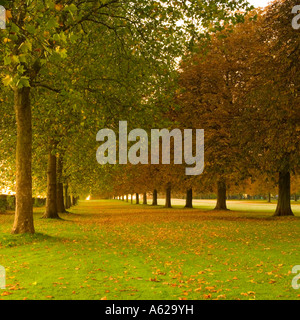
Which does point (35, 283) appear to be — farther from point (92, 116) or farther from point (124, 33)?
point (124, 33)

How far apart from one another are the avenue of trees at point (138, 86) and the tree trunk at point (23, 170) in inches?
1.8

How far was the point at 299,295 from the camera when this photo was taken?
271 inches

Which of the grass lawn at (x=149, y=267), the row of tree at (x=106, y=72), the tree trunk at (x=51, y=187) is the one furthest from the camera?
the tree trunk at (x=51, y=187)

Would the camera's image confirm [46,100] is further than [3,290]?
Yes

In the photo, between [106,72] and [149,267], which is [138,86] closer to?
[106,72]

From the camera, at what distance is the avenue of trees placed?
13828mm

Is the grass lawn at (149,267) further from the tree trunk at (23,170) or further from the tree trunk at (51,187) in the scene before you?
the tree trunk at (51,187)

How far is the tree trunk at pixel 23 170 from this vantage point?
15.7m

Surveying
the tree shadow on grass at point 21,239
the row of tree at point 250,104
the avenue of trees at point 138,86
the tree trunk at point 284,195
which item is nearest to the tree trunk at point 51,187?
the avenue of trees at point 138,86

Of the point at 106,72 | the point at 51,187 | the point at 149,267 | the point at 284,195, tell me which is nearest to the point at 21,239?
the point at 149,267

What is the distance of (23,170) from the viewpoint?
15742mm

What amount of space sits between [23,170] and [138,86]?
23.5 feet

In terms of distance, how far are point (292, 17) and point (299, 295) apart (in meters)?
22.1

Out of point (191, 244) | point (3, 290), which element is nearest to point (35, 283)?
point (3, 290)
